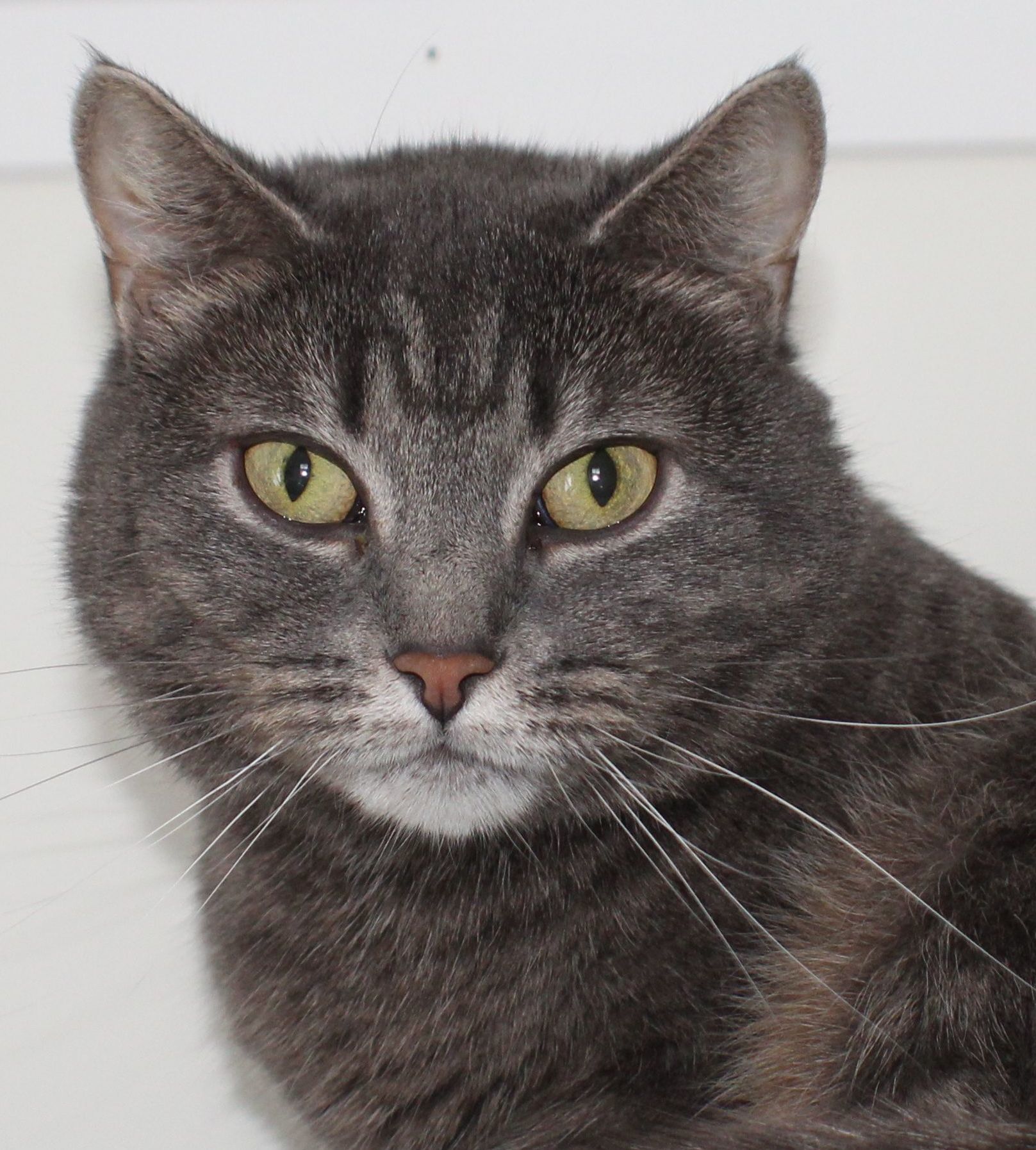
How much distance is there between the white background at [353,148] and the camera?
5.97 ft

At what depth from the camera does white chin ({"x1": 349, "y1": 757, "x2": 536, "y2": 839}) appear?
3.78 feet

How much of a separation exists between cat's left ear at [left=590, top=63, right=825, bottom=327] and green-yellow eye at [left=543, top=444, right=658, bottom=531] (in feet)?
0.59

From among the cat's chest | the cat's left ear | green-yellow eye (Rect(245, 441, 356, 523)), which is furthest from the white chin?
the cat's left ear

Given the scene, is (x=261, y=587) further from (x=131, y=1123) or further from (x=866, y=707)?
(x=131, y=1123)

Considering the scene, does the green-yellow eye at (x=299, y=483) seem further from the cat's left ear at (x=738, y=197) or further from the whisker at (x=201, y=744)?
the cat's left ear at (x=738, y=197)

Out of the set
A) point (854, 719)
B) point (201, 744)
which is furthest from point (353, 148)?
point (854, 719)

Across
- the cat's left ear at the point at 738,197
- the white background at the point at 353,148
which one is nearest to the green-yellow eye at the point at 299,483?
the cat's left ear at the point at 738,197

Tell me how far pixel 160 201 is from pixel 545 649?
57cm

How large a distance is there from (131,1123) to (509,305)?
124 centimetres

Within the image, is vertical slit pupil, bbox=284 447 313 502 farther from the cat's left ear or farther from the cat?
the cat's left ear

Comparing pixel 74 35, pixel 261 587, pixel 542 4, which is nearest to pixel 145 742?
pixel 261 587

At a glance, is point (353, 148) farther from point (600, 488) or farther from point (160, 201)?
point (600, 488)

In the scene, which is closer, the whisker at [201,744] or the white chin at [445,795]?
the white chin at [445,795]

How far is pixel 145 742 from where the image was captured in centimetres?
143
